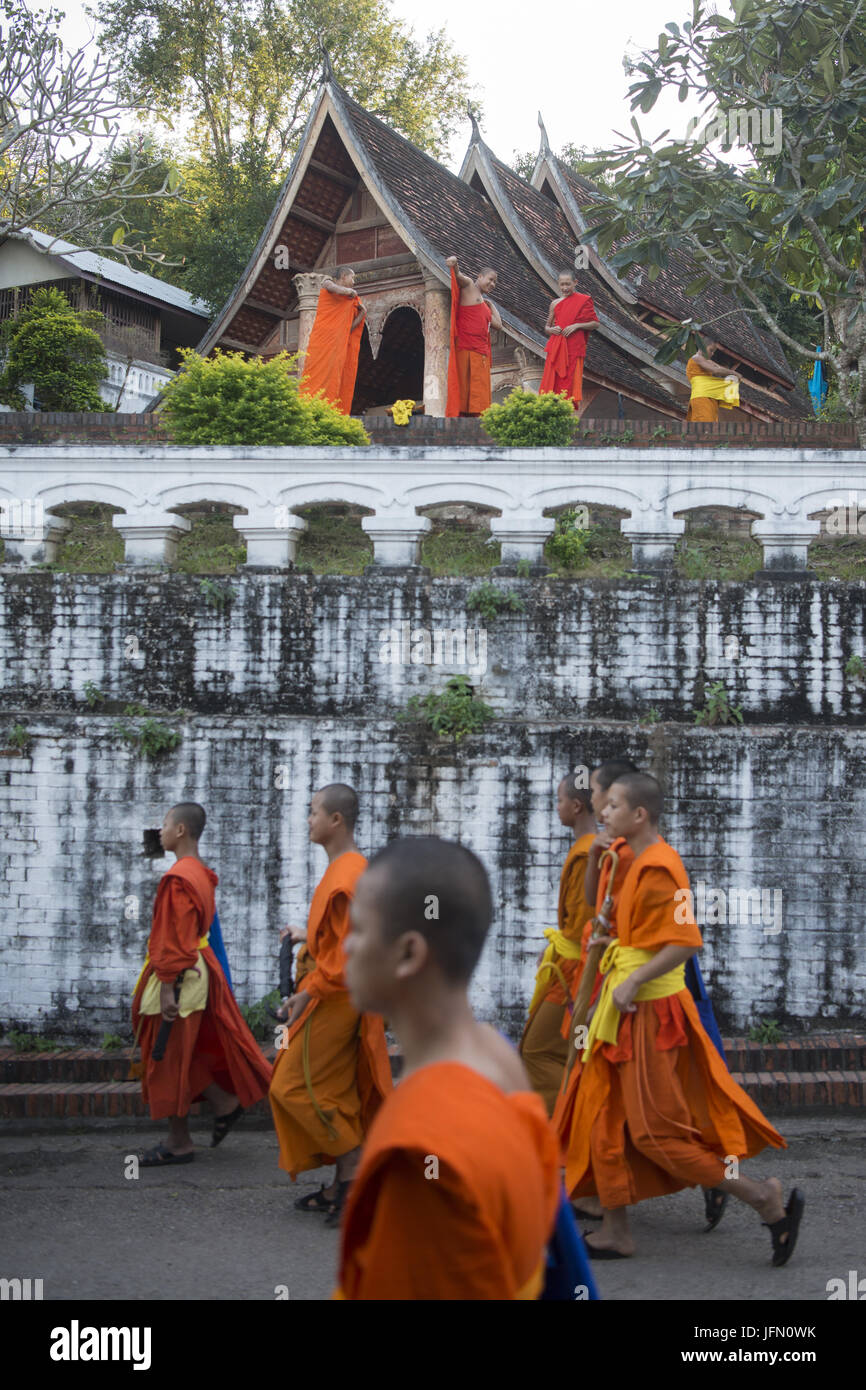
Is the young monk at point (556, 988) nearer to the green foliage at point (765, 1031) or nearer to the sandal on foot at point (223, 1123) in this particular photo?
the sandal on foot at point (223, 1123)

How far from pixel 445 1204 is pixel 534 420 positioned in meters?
7.19

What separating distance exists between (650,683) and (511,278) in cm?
1084

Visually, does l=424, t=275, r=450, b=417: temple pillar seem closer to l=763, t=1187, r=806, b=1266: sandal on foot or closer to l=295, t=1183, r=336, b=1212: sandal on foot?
l=295, t=1183, r=336, b=1212: sandal on foot

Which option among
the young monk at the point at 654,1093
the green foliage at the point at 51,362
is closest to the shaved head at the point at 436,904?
the young monk at the point at 654,1093

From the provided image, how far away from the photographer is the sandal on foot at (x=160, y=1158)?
20.1ft

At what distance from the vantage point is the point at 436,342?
15719 millimetres

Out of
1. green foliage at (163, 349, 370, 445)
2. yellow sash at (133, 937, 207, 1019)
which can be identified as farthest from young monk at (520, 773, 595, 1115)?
green foliage at (163, 349, 370, 445)

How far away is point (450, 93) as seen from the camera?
31.5 metres

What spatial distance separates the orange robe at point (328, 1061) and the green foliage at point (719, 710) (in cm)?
281

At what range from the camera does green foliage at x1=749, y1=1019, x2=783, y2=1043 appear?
712cm

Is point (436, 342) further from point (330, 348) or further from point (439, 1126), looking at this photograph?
point (439, 1126)

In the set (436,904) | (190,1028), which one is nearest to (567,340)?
(190,1028)
